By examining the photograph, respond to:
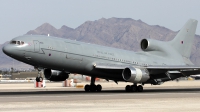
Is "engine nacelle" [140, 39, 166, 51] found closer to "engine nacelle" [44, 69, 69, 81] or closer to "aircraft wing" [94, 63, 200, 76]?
"aircraft wing" [94, 63, 200, 76]

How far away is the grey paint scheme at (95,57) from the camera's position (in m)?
37.4

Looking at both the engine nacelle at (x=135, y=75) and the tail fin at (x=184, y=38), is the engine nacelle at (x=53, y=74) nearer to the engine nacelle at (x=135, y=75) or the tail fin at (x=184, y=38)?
the engine nacelle at (x=135, y=75)

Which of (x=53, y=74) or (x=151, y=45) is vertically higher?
(x=151, y=45)

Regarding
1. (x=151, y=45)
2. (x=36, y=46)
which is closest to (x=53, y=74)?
(x=36, y=46)

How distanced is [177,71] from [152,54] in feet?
16.0

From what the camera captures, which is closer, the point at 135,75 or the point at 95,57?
the point at 135,75

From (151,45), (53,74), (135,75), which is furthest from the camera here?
(151,45)

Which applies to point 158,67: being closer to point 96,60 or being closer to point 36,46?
point 96,60

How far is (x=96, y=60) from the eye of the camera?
4125 centimetres

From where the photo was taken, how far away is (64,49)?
128ft

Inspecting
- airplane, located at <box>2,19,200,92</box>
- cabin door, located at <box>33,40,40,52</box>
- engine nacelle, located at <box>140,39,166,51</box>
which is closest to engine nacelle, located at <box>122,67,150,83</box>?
airplane, located at <box>2,19,200,92</box>

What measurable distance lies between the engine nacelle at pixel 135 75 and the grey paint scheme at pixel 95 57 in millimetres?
661

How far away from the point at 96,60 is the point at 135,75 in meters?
4.09

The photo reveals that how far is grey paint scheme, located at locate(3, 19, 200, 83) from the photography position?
37359 millimetres
